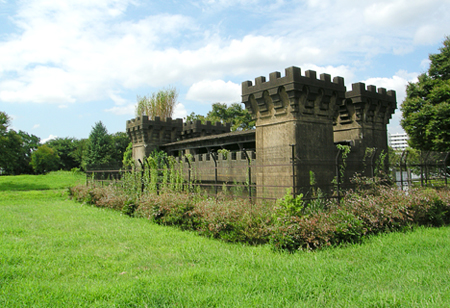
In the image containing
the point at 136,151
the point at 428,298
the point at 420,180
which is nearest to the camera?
the point at 428,298

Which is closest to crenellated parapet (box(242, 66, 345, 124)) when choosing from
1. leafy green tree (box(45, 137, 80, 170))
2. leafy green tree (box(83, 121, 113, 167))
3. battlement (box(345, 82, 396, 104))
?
battlement (box(345, 82, 396, 104))

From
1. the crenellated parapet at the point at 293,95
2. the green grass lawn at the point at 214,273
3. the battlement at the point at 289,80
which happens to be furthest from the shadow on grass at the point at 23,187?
the crenellated parapet at the point at 293,95

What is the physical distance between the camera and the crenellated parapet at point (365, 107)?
39.2ft

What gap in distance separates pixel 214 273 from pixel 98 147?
145 ft

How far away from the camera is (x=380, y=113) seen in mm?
12820

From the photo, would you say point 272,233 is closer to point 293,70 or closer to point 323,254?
point 323,254

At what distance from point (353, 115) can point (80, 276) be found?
34.8 feet

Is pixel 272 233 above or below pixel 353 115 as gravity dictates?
below

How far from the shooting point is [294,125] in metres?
9.41

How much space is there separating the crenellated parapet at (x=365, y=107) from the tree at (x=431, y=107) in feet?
42.9

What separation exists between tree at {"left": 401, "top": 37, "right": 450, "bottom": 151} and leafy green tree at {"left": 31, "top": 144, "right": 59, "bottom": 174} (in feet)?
206

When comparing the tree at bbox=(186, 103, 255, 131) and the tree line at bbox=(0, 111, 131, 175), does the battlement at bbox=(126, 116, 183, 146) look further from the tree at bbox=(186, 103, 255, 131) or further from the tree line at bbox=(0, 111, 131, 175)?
the tree at bbox=(186, 103, 255, 131)

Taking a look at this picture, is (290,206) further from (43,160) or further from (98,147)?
(43,160)

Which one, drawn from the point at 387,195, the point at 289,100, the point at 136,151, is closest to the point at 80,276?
the point at 289,100
